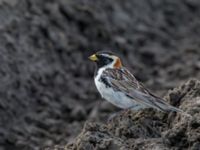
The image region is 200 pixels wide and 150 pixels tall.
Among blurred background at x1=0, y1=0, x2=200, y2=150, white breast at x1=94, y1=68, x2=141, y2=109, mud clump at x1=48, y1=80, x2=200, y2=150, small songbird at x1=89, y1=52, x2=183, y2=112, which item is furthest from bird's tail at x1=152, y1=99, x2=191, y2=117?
blurred background at x1=0, y1=0, x2=200, y2=150

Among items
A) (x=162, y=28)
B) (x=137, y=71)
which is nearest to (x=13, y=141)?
(x=137, y=71)

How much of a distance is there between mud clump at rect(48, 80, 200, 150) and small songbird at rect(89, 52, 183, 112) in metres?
0.16

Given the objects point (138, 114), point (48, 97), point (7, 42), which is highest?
point (7, 42)

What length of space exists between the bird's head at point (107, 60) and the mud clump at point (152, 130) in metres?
0.94

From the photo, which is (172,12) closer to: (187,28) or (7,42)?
(187,28)

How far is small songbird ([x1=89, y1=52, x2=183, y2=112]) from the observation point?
9.62m

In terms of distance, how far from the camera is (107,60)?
10.6m

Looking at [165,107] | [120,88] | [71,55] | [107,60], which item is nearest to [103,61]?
[107,60]

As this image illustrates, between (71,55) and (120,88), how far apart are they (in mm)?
6079

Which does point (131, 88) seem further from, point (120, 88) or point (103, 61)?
point (103, 61)

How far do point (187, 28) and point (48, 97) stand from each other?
5973mm

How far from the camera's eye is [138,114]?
31.8ft

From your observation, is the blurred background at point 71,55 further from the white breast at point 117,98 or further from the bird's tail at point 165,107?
the bird's tail at point 165,107

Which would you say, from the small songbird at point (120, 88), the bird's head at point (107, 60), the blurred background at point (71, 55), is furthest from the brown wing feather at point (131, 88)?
the blurred background at point (71, 55)
